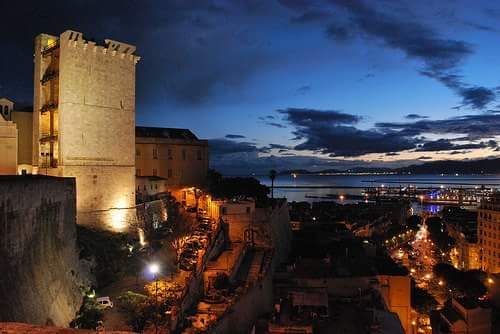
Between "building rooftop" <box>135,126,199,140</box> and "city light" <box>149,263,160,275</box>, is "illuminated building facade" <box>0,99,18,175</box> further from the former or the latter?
"building rooftop" <box>135,126,199,140</box>

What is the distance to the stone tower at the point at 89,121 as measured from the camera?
2397 centimetres

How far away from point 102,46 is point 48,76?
3639 mm

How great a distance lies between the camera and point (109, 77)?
25.5 m

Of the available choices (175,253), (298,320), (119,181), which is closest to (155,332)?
(298,320)

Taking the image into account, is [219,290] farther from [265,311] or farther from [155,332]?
[155,332]

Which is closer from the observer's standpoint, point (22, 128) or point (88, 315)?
point (88, 315)

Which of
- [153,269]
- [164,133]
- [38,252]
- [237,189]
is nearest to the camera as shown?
[38,252]

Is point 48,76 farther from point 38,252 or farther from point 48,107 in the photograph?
point 38,252

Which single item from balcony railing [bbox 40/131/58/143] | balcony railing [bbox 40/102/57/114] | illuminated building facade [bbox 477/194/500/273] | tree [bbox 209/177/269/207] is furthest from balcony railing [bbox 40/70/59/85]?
illuminated building facade [bbox 477/194/500/273]

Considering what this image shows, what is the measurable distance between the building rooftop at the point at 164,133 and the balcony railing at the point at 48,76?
51.3 feet

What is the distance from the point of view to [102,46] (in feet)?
82.4

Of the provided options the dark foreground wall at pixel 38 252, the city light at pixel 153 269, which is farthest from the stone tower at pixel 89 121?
the dark foreground wall at pixel 38 252

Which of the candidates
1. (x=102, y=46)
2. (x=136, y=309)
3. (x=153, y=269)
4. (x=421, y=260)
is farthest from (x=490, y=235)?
(x=102, y=46)

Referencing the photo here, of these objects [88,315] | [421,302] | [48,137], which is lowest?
[421,302]
